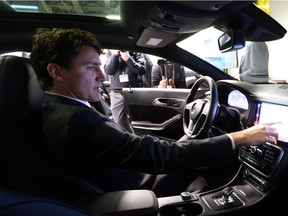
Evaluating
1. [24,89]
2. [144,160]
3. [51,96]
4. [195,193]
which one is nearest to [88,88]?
[51,96]

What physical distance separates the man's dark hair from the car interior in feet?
0.14

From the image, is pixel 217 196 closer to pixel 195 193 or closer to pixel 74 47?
pixel 195 193

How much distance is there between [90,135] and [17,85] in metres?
0.35

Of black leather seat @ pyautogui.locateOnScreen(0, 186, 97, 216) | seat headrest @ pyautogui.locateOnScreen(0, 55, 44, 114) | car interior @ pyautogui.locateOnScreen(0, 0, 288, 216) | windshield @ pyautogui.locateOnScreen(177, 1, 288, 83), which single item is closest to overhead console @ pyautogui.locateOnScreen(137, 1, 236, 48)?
car interior @ pyautogui.locateOnScreen(0, 0, 288, 216)

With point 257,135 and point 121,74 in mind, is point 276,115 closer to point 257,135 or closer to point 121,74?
point 257,135

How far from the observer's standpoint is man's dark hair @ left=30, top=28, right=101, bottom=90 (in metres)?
1.16

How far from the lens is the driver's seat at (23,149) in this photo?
100 centimetres

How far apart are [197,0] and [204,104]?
1.72ft

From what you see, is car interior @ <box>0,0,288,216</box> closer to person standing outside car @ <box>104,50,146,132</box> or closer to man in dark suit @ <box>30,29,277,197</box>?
man in dark suit @ <box>30,29,277,197</box>

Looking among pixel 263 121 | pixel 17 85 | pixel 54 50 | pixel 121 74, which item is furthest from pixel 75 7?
pixel 121 74

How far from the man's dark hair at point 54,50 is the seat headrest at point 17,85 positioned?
4cm

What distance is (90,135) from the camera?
101 cm

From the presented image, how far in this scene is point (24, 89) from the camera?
109cm

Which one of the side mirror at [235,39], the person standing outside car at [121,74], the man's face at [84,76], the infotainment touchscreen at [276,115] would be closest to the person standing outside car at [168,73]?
the person standing outside car at [121,74]
